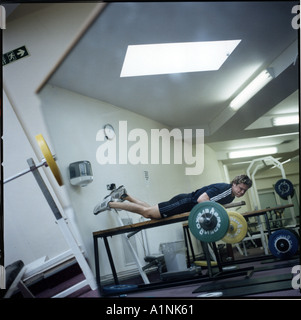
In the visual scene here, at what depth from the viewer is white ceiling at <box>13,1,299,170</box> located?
1.48m

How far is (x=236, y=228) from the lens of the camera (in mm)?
1594

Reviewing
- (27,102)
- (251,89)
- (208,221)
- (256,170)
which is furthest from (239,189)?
(27,102)

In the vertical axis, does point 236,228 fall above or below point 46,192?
below

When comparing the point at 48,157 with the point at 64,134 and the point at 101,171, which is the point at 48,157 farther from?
the point at 101,171

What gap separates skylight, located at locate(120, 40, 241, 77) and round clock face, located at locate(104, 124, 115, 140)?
273 mm

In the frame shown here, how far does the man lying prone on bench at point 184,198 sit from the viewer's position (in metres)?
1.62

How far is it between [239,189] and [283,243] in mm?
391

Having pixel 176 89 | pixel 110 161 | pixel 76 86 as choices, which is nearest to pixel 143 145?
pixel 110 161

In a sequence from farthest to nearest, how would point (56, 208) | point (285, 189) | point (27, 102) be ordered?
point (56, 208) → point (27, 102) → point (285, 189)

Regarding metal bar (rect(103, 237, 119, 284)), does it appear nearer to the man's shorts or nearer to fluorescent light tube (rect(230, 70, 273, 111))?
the man's shorts

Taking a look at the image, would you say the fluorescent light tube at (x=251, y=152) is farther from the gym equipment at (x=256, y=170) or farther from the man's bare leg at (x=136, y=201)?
the man's bare leg at (x=136, y=201)

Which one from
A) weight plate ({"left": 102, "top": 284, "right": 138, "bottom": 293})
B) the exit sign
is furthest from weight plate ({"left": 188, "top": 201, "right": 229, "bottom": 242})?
the exit sign

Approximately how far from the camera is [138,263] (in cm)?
162

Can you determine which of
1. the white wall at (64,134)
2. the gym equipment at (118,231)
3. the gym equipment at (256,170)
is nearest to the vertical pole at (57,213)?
the white wall at (64,134)
